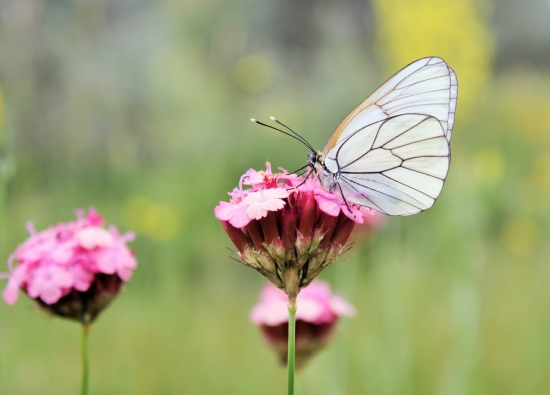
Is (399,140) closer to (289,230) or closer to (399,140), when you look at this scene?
(399,140)

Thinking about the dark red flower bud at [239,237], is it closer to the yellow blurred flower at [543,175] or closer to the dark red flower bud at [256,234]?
the dark red flower bud at [256,234]

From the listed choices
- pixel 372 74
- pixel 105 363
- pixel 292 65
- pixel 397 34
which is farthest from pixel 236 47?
pixel 105 363

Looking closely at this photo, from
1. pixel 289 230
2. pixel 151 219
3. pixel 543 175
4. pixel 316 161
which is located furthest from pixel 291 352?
pixel 543 175

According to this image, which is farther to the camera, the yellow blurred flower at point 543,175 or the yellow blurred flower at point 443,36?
the yellow blurred flower at point 543,175


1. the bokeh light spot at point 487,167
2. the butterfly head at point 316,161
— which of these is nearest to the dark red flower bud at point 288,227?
the butterfly head at point 316,161

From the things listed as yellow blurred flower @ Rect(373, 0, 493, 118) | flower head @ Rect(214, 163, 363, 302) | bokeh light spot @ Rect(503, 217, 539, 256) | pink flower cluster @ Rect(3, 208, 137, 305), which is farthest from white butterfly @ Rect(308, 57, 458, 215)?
bokeh light spot @ Rect(503, 217, 539, 256)

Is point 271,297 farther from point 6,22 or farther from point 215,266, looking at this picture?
point 6,22
